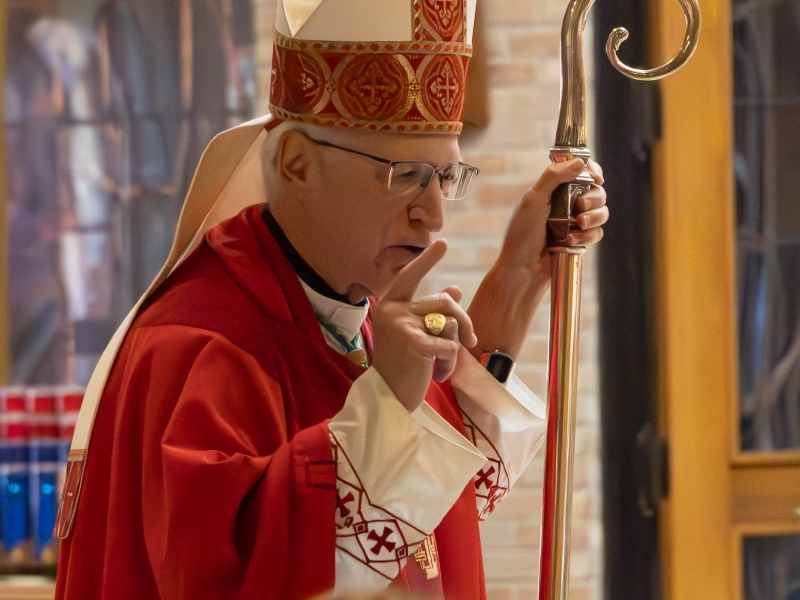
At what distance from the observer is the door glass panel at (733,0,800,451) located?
8.82 ft

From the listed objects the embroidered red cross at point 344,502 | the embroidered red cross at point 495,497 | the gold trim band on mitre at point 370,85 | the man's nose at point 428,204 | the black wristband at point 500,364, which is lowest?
the embroidered red cross at point 495,497

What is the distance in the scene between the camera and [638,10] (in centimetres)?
263

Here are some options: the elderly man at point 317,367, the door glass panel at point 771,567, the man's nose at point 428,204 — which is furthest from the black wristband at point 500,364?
the door glass panel at point 771,567

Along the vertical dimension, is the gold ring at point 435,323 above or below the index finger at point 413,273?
below

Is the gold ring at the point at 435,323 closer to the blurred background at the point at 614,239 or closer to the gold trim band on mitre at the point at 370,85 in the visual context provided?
the gold trim band on mitre at the point at 370,85

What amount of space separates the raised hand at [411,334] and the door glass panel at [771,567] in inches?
71.4

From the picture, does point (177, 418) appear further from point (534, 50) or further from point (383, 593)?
point (534, 50)

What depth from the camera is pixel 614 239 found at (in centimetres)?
268

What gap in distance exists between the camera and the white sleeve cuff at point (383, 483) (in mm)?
1262

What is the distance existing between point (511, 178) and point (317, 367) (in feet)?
4.19

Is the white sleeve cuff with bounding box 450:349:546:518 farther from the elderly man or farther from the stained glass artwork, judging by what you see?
the stained glass artwork

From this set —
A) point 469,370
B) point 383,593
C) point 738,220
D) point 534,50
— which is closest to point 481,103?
point 534,50

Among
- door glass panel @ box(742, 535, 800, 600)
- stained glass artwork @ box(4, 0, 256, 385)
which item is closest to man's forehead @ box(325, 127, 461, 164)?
stained glass artwork @ box(4, 0, 256, 385)

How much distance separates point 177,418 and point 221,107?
1.75 meters
